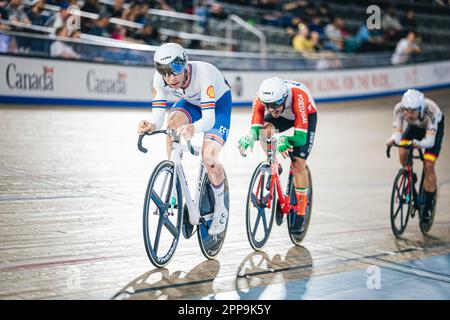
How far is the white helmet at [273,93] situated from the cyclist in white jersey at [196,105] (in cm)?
33

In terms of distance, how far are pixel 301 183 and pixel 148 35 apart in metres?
10.4

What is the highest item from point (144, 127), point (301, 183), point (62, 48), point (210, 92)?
point (62, 48)

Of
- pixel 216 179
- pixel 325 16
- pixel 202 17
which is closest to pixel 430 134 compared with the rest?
pixel 216 179

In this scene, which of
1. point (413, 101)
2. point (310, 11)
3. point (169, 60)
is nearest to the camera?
point (169, 60)

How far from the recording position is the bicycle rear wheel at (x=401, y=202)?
6.87 metres

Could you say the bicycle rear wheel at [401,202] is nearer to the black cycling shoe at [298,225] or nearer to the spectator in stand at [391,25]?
the black cycling shoe at [298,225]

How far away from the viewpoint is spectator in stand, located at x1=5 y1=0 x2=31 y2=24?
534 inches

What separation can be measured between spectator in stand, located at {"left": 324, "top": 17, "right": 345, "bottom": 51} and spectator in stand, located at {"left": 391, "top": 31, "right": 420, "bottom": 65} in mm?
1451

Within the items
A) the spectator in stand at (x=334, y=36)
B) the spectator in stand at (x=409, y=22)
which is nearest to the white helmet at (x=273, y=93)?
the spectator in stand at (x=334, y=36)

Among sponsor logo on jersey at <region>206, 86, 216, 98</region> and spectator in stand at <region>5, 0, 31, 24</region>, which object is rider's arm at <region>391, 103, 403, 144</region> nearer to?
sponsor logo on jersey at <region>206, 86, 216, 98</region>

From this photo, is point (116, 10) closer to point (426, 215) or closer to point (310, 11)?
point (310, 11)

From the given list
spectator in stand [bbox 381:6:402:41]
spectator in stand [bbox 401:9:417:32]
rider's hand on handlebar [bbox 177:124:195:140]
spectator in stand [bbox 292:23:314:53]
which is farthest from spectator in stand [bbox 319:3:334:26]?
rider's hand on handlebar [bbox 177:124:195:140]

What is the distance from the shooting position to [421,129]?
7207mm

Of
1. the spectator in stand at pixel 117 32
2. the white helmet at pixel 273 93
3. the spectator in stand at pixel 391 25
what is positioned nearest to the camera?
the white helmet at pixel 273 93
